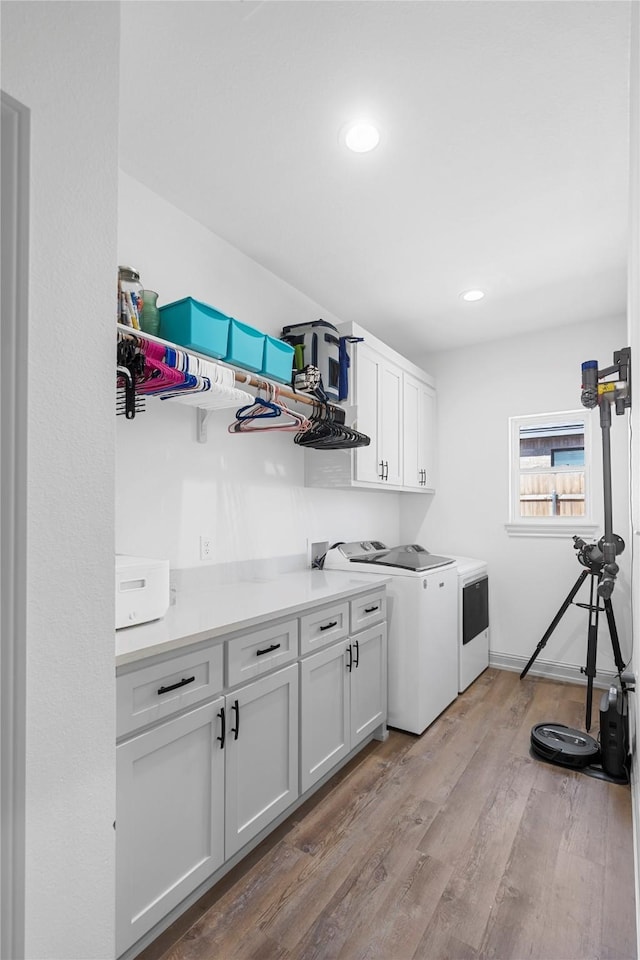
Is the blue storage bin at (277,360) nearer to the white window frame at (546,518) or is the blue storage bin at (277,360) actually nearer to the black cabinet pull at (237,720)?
the black cabinet pull at (237,720)

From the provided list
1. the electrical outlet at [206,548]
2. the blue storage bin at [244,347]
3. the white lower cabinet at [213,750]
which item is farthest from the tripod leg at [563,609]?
the blue storage bin at [244,347]

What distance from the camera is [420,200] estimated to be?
2254 millimetres

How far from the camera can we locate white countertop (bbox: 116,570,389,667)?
57.0 inches

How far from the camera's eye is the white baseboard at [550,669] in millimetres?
3508

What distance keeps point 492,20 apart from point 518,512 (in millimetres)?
3185

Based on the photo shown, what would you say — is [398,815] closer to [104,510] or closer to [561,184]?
[104,510]

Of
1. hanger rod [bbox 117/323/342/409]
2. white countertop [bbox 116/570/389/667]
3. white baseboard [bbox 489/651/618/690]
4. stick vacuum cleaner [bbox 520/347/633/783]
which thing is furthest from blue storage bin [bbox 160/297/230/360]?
white baseboard [bbox 489/651/618/690]

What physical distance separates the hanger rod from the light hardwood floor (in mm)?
1854

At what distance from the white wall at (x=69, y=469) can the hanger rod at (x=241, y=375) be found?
0.72 metres

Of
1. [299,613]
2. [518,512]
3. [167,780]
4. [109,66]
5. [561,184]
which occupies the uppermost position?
[561,184]

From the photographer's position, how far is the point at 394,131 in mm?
1846

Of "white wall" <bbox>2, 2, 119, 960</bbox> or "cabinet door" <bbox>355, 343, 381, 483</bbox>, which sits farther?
"cabinet door" <bbox>355, 343, 381, 483</bbox>

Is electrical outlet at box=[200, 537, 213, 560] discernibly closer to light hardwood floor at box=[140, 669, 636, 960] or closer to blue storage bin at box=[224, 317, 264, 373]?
blue storage bin at box=[224, 317, 264, 373]

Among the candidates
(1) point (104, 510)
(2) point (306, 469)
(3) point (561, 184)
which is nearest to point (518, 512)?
(2) point (306, 469)
